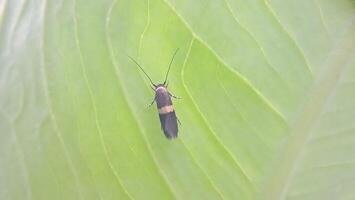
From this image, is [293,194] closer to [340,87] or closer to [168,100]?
[340,87]

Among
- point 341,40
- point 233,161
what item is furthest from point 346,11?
point 233,161

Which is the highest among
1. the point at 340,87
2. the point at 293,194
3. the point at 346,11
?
the point at 346,11

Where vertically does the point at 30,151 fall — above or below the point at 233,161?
above

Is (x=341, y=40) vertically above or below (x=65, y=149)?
below

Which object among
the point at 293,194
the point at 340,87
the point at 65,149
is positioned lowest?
the point at 293,194

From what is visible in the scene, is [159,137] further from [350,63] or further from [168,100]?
[350,63]

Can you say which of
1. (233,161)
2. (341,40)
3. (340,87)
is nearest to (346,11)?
(341,40)
